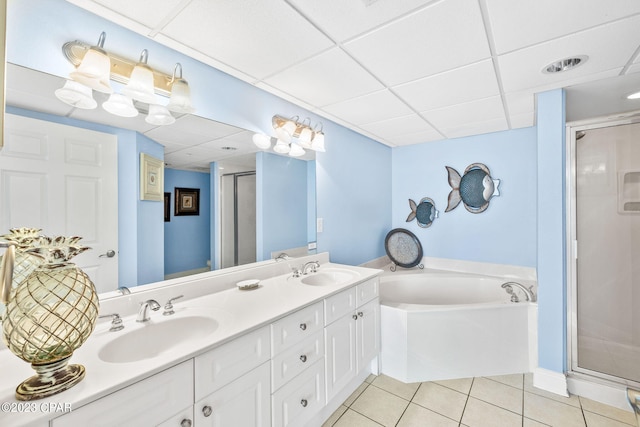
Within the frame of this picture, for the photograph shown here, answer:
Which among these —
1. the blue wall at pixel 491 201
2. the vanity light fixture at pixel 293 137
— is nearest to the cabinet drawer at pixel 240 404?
the vanity light fixture at pixel 293 137

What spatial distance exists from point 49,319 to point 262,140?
1.48 m

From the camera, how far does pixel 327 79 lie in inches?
68.1

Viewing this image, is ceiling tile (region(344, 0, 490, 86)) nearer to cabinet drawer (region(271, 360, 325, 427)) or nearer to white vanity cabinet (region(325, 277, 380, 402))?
white vanity cabinet (region(325, 277, 380, 402))

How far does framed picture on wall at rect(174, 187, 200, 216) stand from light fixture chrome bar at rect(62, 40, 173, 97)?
52cm

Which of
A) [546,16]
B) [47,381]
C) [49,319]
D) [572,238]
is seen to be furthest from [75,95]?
[572,238]

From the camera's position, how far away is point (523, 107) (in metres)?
2.23

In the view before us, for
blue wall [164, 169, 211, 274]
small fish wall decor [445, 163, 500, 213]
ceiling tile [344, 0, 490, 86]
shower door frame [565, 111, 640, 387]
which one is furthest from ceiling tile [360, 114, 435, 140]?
blue wall [164, 169, 211, 274]

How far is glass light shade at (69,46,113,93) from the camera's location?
1.09 metres

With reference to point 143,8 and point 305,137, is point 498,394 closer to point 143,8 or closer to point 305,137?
point 305,137

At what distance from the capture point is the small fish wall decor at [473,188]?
298 cm

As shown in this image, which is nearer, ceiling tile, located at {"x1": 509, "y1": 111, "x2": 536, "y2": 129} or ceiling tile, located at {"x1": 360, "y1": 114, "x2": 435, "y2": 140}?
ceiling tile, located at {"x1": 509, "y1": 111, "x2": 536, "y2": 129}

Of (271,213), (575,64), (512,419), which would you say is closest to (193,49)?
(271,213)

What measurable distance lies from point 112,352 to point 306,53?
1.60 metres

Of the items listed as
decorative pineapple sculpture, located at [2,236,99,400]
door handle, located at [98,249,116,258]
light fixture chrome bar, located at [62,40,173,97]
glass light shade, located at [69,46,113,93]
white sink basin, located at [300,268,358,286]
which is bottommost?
white sink basin, located at [300,268,358,286]
